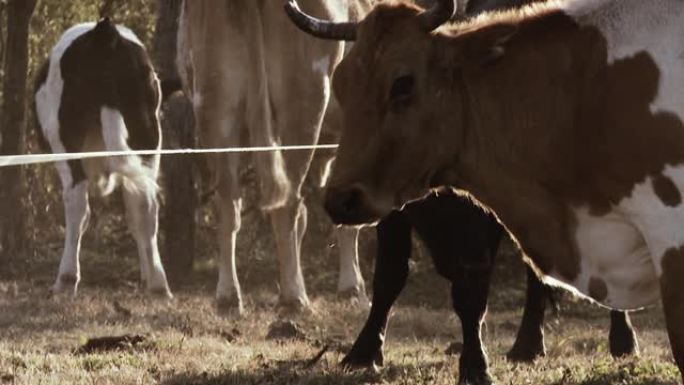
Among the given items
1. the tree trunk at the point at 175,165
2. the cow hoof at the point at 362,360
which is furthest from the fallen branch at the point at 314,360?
the tree trunk at the point at 175,165

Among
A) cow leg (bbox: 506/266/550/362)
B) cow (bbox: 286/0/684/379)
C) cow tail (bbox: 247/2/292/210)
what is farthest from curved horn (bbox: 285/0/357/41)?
cow tail (bbox: 247/2/292/210)

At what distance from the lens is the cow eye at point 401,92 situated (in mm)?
6863

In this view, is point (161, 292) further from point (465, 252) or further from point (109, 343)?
point (465, 252)

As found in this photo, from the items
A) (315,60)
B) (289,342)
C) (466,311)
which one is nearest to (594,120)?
(466,311)

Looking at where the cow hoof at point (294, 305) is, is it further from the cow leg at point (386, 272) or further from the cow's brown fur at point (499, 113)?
the cow's brown fur at point (499, 113)

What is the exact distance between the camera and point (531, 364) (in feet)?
31.5

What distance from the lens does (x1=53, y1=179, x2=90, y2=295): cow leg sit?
14.2 m

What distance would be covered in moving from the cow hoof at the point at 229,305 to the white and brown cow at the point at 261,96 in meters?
0.01

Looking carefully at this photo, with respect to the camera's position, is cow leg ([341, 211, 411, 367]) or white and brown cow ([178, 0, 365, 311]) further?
white and brown cow ([178, 0, 365, 311])

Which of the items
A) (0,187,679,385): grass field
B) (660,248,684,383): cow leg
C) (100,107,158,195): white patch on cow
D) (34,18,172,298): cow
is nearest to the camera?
(660,248,684,383): cow leg

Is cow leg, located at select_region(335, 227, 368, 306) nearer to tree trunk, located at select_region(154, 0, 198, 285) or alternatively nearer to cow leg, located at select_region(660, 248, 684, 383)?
tree trunk, located at select_region(154, 0, 198, 285)

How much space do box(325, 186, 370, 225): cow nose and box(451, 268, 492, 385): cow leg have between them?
1802 millimetres

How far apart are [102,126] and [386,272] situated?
17.6 feet

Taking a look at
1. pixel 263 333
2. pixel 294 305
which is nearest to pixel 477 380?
pixel 263 333
